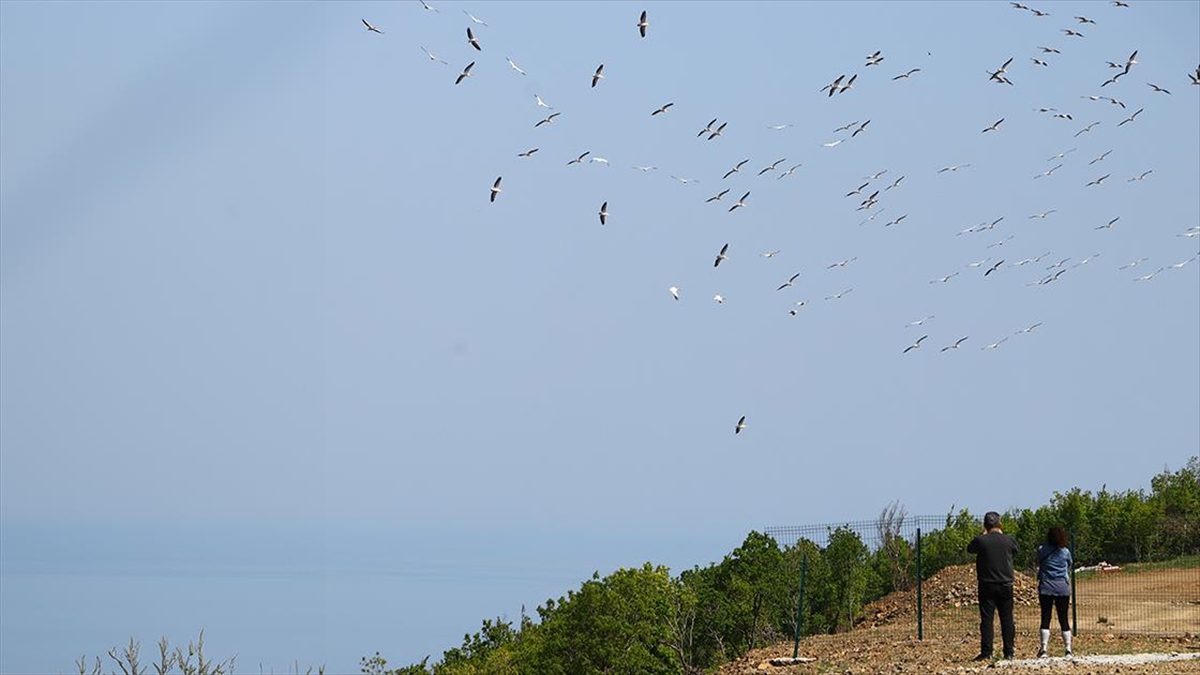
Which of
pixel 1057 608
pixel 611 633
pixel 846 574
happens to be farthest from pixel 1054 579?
pixel 611 633

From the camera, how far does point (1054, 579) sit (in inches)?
936

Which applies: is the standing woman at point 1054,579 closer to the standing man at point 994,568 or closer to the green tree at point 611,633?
the standing man at point 994,568

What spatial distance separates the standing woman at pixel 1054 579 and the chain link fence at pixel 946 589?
600 cm

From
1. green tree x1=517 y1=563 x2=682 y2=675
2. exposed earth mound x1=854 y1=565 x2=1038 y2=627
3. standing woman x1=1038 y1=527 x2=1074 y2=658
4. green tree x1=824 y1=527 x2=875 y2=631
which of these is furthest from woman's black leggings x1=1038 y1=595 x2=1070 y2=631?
green tree x1=517 y1=563 x2=682 y2=675

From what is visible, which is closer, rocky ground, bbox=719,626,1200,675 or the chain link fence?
rocky ground, bbox=719,626,1200,675

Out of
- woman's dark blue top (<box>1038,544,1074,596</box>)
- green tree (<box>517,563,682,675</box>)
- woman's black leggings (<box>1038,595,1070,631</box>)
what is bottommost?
green tree (<box>517,563,682,675</box>)

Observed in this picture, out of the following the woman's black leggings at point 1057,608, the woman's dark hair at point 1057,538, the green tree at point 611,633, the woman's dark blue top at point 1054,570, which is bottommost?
the green tree at point 611,633

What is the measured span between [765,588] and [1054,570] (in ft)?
67.3

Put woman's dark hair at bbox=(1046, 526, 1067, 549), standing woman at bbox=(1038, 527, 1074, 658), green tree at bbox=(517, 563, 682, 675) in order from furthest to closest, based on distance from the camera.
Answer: green tree at bbox=(517, 563, 682, 675), standing woman at bbox=(1038, 527, 1074, 658), woman's dark hair at bbox=(1046, 526, 1067, 549)

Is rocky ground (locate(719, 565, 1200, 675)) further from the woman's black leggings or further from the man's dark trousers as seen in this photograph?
the woman's black leggings

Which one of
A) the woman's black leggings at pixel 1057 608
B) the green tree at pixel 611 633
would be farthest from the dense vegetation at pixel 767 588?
the woman's black leggings at pixel 1057 608

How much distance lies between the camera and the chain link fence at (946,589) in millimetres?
33625

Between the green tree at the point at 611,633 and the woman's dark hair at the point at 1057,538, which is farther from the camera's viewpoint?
the green tree at the point at 611,633

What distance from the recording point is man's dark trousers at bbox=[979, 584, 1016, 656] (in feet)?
76.5
